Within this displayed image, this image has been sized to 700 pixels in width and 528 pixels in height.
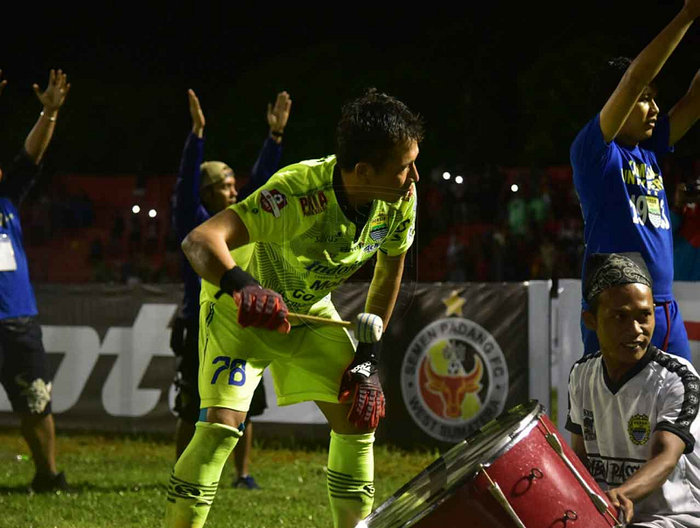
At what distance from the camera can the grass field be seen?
19.3ft

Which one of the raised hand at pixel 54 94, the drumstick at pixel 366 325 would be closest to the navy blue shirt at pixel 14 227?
the raised hand at pixel 54 94

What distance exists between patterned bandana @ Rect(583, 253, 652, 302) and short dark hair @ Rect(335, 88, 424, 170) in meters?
0.81

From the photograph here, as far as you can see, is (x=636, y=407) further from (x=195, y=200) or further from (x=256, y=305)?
(x=195, y=200)

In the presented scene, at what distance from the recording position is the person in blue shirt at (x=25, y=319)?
258 inches

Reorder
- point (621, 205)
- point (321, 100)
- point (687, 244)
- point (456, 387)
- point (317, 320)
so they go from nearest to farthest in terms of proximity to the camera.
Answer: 1. point (317, 320)
2. point (621, 205)
3. point (687, 244)
4. point (456, 387)
5. point (321, 100)

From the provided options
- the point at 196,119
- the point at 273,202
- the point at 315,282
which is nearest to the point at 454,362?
the point at 196,119

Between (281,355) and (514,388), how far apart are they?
14.3ft

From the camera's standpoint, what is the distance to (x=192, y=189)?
20.4 feet

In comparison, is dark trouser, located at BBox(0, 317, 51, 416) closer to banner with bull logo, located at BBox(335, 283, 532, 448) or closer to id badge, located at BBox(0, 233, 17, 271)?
id badge, located at BBox(0, 233, 17, 271)

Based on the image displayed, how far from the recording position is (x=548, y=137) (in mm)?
20938

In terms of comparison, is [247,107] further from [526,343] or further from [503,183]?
[526,343]

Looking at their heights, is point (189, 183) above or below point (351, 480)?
above

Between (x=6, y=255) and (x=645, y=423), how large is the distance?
4.55 meters

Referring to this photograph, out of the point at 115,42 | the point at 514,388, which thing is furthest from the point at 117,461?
the point at 115,42
